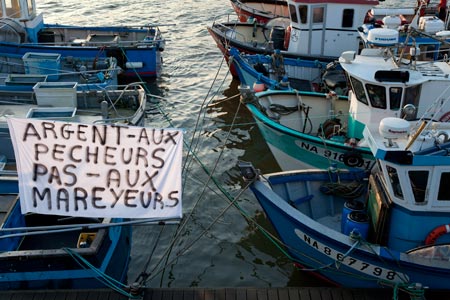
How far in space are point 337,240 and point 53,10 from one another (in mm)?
30716

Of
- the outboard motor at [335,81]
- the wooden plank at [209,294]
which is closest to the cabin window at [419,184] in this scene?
the wooden plank at [209,294]

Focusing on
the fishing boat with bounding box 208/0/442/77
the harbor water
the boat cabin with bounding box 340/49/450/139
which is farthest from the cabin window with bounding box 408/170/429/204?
the fishing boat with bounding box 208/0/442/77

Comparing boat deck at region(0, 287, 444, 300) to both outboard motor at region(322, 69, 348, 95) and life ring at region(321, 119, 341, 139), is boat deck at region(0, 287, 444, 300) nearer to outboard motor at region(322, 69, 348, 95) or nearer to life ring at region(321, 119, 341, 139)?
life ring at region(321, 119, 341, 139)

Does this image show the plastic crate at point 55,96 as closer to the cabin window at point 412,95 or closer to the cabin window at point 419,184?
the cabin window at point 412,95

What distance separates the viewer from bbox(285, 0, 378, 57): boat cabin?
19812mm

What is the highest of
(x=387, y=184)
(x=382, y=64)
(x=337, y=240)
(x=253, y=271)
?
(x=382, y=64)

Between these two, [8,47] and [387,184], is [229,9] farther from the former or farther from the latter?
[387,184]

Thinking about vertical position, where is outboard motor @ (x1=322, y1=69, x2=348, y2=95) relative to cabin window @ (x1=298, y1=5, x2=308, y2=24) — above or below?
below

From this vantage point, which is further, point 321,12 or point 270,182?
point 321,12

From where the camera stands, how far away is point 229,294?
31.3 feet

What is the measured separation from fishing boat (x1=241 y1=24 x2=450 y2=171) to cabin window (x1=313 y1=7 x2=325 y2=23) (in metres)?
5.17

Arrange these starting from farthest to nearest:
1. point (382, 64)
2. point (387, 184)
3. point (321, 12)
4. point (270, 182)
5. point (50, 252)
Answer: point (321, 12) < point (382, 64) < point (270, 182) < point (387, 184) < point (50, 252)

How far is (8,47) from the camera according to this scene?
21062mm

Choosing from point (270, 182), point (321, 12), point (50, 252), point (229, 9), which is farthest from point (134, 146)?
point (229, 9)
